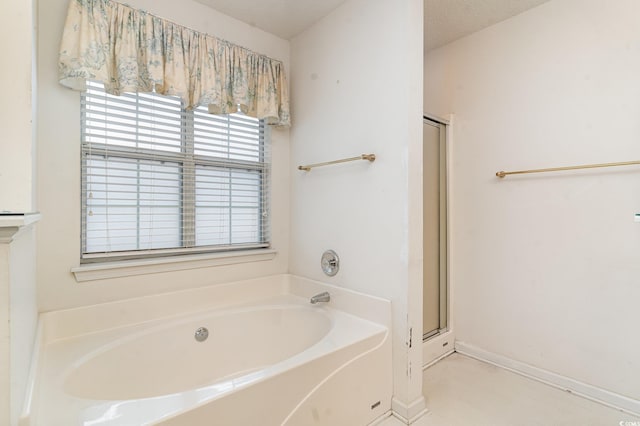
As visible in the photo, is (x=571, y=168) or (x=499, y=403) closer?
(x=499, y=403)

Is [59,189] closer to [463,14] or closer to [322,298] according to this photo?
[322,298]

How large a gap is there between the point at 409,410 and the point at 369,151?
55.6 inches

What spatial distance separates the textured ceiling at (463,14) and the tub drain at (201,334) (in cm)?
249

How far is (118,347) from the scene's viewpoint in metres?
1.54

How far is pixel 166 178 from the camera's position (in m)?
1.97

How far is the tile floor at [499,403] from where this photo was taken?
1.63 metres

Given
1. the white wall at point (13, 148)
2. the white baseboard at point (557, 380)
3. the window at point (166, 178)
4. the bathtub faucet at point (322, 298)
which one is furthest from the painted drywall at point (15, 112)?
the white baseboard at point (557, 380)

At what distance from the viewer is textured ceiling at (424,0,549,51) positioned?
2074 millimetres

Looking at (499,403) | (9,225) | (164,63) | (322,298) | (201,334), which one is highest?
(164,63)

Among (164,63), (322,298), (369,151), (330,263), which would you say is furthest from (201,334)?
(164,63)

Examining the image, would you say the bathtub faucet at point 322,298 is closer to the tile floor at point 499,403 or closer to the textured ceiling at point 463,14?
the tile floor at point 499,403

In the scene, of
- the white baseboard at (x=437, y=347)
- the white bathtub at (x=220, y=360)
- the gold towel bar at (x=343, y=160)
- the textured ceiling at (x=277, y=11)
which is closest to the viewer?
the white bathtub at (x=220, y=360)

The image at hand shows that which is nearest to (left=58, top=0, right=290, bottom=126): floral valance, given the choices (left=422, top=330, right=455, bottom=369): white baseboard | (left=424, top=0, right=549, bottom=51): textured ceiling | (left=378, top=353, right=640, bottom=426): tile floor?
(left=424, top=0, right=549, bottom=51): textured ceiling

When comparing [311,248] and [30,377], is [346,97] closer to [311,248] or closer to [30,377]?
[311,248]
